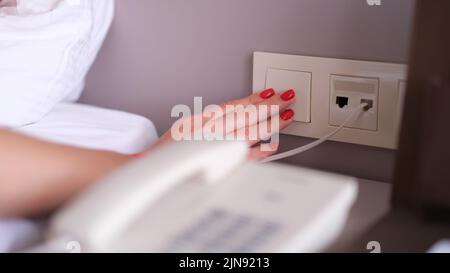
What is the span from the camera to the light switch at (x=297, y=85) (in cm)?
85

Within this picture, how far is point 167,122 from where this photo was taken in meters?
0.99

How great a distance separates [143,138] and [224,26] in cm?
21

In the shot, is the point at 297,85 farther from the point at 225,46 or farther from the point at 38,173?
the point at 38,173

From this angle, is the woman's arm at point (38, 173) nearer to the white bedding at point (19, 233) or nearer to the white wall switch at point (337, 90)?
the white bedding at point (19, 233)

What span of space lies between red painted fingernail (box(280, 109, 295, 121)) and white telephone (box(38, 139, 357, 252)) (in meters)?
0.43

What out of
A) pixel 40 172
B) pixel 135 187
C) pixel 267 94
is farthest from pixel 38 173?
pixel 267 94

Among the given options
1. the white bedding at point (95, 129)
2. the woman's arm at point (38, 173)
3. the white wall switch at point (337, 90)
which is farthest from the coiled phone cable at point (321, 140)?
the woman's arm at point (38, 173)

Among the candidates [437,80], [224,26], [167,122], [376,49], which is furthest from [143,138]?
[437,80]

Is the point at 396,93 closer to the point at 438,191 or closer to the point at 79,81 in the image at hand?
the point at 438,191

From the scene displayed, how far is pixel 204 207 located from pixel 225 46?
534 mm

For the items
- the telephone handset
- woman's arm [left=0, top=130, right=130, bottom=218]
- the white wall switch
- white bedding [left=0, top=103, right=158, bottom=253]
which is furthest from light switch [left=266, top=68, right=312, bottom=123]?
the telephone handset

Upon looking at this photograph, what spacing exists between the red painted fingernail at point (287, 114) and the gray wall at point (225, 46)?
0.14ft

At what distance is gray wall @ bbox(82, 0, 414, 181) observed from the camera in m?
0.81

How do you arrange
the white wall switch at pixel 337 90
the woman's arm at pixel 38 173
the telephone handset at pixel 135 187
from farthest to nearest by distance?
the white wall switch at pixel 337 90 < the woman's arm at pixel 38 173 < the telephone handset at pixel 135 187
